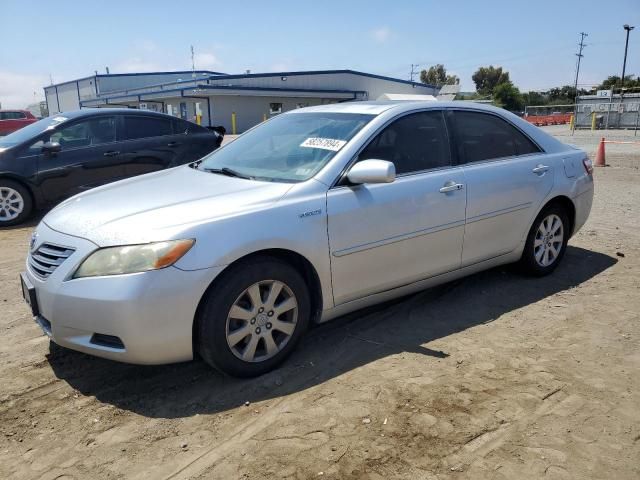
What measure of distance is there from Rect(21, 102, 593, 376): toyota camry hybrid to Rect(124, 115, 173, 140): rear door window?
4381 millimetres

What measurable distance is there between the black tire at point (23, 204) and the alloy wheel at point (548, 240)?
675cm

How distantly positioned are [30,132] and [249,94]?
31.1 metres

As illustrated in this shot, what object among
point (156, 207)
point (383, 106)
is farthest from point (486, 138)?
point (156, 207)

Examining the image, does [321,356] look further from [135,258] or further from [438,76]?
[438,76]

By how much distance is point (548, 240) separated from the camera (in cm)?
496

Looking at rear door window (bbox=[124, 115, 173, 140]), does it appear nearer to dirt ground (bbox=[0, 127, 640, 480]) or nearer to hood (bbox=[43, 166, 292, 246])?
dirt ground (bbox=[0, 127, 640, 480])

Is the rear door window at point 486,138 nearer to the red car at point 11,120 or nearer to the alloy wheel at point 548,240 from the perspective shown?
the alloy wheel at point 548,240

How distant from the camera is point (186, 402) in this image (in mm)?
3025

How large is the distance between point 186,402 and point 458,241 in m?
2.32

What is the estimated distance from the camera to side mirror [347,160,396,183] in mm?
3361

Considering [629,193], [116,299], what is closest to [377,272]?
[116,299]

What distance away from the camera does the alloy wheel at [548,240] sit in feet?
16.0

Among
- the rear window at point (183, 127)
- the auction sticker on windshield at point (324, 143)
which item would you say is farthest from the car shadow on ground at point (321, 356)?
the rear window at point (183, 127)

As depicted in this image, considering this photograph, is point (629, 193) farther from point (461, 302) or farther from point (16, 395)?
point (16, 395)
